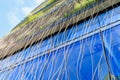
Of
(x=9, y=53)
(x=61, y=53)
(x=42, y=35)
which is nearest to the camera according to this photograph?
(x=61, y=53)

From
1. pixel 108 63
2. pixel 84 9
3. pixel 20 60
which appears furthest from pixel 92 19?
pixel 20 60

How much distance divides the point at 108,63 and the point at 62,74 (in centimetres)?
79

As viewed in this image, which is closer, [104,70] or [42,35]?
[104,70]

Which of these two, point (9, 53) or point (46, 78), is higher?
point (46, 78)

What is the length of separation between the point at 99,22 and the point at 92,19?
33cm

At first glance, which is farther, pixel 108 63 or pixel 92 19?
pixel 92 19

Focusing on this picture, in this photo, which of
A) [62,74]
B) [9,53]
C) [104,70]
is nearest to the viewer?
[104,70]

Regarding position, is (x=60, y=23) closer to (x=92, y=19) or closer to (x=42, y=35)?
(x=42, y=35)

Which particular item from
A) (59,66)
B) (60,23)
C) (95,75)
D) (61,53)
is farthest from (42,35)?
(95,75)

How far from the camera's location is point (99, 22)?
4445mm

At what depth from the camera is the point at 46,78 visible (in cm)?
421

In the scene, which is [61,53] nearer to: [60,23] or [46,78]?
[46,78]

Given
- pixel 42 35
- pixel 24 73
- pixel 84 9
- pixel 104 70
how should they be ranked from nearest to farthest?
pixel 104 70
pixel 24 73
pixel 84 9
pixel 42 35

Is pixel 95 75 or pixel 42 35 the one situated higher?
pixel 95 75
